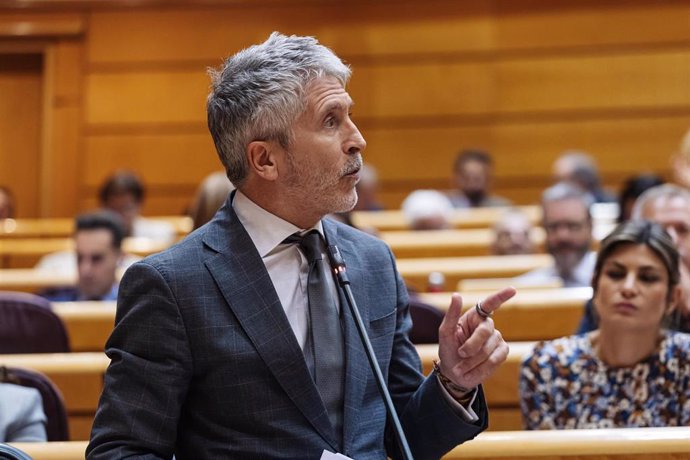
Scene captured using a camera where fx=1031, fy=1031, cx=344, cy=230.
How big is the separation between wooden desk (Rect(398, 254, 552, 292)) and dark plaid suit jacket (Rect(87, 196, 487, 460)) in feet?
8.23

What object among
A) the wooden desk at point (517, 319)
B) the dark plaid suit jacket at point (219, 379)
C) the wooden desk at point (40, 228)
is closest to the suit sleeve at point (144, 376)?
the dark plaid suit jacket at point (219, 379)

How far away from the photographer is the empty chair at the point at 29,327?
9.05 feet

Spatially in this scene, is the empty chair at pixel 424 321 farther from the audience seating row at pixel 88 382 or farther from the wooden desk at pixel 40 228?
the wooden desk at pixel 40 228

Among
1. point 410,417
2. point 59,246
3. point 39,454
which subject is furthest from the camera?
point 59,246

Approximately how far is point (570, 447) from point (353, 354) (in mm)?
532

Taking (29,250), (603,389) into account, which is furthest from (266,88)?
(29,250)

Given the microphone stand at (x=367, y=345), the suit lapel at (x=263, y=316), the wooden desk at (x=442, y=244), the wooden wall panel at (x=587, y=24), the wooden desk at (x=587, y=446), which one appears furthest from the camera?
the wooden wall panel at (x=587, y=24)

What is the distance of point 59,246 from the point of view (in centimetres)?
539

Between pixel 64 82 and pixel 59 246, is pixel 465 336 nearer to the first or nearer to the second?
pixel 59 246

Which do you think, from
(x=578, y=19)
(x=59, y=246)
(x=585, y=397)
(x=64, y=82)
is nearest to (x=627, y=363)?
(x=585, y=397)

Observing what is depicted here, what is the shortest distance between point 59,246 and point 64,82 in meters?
2.28

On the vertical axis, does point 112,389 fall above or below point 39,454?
above

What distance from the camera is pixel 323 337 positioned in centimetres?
143

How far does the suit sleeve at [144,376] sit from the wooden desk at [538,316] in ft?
5.53
